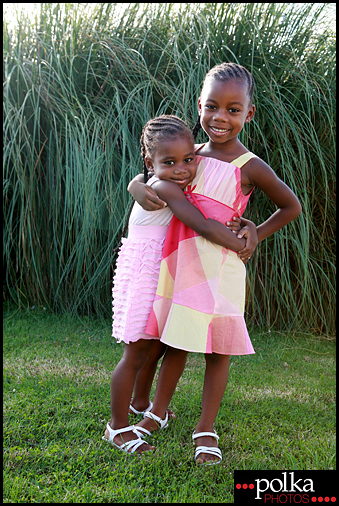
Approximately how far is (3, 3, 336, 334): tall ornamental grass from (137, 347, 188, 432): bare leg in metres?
1.47

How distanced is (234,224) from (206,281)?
26 cm

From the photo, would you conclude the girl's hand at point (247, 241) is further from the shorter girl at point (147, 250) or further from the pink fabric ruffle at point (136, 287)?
the pink fabric ruffle at point (136, 287)

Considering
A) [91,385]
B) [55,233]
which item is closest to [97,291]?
[55,233]

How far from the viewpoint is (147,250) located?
1.75 metres

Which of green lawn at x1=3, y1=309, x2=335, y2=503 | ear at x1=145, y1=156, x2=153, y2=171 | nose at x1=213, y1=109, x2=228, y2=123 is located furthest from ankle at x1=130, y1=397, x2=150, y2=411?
nose at x1=213, y1=109, x2=228, y2=123

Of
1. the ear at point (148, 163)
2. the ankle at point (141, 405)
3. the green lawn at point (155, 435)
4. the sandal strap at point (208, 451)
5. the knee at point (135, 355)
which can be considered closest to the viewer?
the green lawn at point (155, 435)

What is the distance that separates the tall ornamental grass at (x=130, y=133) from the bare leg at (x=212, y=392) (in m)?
1.46

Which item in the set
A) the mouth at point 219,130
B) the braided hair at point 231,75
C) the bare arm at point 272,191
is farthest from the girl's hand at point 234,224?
the braided hair at point 231,75

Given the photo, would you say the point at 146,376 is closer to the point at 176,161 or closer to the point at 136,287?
the point at 136,287

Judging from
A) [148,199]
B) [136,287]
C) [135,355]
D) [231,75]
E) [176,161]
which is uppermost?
[231,75]

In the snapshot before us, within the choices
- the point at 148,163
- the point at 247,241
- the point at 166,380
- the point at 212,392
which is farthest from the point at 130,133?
the point at 212,392

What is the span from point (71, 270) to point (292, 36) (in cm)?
265

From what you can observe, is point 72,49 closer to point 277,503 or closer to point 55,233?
point 55,233

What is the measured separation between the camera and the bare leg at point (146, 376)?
1.88m
